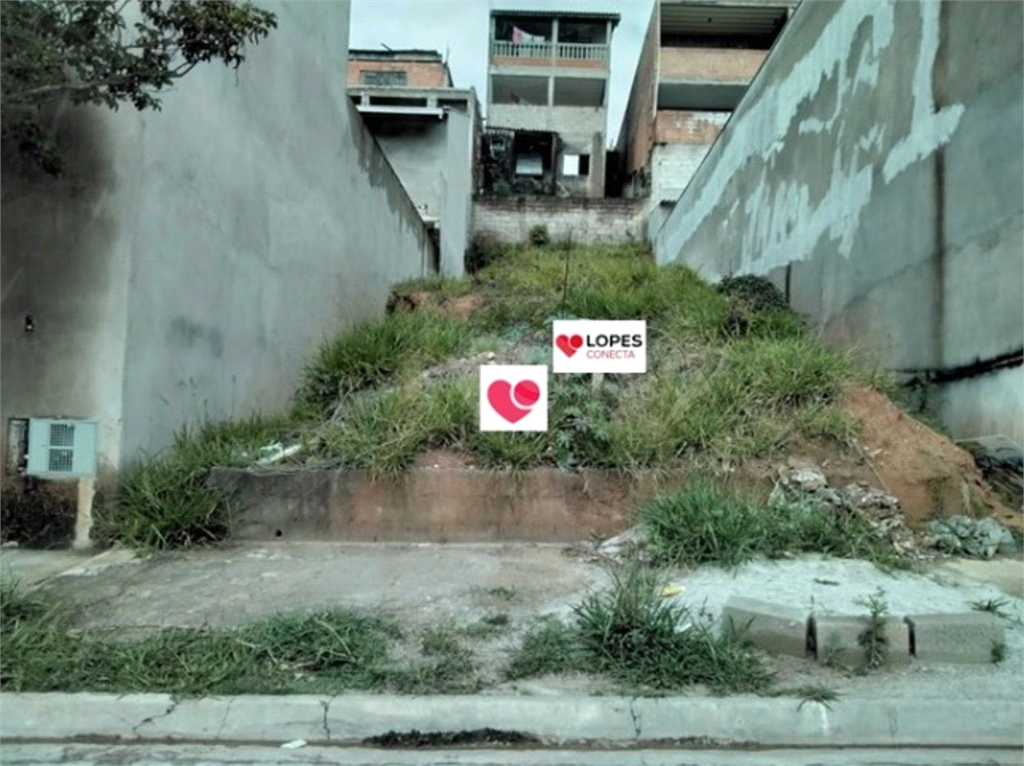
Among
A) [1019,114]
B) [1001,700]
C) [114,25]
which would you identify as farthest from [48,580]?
[1019,114]

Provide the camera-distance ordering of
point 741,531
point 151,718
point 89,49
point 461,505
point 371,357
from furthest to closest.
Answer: point 371,357 < point 461,505 < point 741,531 < point 89,49 < point 151,718

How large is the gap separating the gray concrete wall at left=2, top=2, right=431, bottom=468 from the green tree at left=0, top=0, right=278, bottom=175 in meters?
0.45

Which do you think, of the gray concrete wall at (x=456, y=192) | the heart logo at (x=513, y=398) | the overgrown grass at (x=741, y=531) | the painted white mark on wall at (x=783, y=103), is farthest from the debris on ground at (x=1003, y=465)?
the gray concrete wall at (x=456, y=192)

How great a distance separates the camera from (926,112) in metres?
7.35

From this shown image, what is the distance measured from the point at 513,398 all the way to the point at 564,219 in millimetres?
16966

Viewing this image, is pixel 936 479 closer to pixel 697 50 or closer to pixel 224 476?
→ pixel 224 476

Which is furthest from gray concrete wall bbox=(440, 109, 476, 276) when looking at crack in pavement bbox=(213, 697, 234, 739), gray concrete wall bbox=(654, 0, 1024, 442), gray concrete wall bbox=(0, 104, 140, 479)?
crack in pavement bbox=(213, 697, 234, 739)

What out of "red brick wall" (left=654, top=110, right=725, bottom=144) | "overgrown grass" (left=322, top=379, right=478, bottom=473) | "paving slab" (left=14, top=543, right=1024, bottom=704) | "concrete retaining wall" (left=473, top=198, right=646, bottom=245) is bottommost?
"paving slab" (left=14, top=543, right=1024, bottom=704)

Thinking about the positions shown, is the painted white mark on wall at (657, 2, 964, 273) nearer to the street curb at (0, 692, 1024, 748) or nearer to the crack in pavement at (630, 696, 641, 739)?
the street curb at (0, 692, 1024, 748)

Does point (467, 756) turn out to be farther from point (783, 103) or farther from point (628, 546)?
point (783, 103)

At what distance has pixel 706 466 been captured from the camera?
19.3 ft

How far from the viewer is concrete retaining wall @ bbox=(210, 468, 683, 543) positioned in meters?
5.79

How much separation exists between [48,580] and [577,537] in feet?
11.3

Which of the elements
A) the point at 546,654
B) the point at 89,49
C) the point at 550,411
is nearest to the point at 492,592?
the point at 546,654
